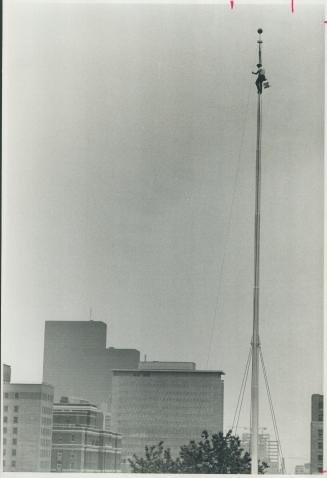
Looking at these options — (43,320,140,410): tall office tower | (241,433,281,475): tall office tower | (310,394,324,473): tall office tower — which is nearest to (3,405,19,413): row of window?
(43,320,140,410): tall office tower

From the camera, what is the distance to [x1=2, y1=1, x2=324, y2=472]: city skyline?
10188 millimetres

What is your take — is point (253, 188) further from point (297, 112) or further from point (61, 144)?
point (61, 144)

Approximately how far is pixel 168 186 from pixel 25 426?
4737 mm

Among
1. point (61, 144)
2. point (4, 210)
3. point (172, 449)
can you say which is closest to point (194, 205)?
point (61, 144)

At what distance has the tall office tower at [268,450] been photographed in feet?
40.2

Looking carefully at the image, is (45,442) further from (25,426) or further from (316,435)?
(316,435)

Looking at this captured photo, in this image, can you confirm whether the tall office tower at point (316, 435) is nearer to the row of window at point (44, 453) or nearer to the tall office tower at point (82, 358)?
the tall office tower at point (82, 358)

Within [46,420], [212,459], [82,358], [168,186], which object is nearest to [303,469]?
[212,459]

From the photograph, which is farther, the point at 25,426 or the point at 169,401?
the point at 169,401

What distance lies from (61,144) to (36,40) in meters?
1.58

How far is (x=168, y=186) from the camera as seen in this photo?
12664 millimetres

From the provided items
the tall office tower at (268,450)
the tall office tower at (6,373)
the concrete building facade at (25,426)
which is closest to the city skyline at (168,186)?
the tall office tower at (6,373)

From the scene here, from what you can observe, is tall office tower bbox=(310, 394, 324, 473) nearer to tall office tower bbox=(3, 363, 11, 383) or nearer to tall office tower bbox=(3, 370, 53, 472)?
tall office tower bbox=(3, 370, 53, 472)

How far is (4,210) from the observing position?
10.2 m
